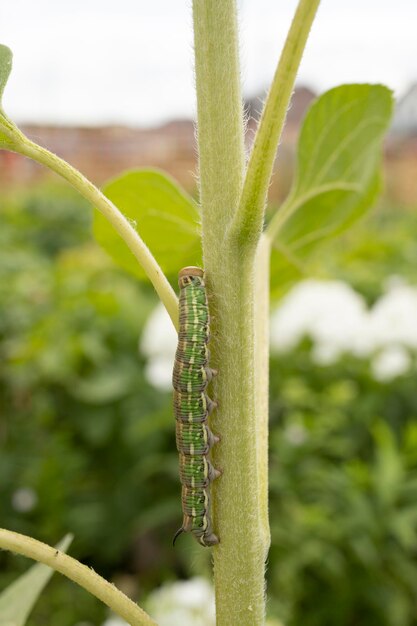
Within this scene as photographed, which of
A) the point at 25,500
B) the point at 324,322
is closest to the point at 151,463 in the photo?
the point at 25,500

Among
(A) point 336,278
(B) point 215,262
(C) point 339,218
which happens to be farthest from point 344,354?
(B) point 215,262

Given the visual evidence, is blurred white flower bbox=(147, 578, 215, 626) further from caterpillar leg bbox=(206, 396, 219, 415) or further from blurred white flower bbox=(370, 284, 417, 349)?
caterpillar leg bbox=(206, 396, 219, 415)

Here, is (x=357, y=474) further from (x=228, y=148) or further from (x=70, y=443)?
(x=228, y=148)

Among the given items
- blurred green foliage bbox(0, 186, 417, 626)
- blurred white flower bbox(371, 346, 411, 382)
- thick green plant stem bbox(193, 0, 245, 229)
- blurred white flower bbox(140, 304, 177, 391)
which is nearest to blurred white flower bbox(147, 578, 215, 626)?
blurred green foliage bbox(0, 186, 417, 626)

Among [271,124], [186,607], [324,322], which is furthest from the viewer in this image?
[324,322]

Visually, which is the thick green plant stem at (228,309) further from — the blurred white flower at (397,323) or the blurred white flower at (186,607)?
the blurred white flower at (397,323)

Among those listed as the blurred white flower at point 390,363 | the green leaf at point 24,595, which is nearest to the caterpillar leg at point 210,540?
the green leaf at point 24,595

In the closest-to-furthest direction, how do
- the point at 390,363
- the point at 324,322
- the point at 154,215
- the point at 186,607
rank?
the point at 154,215, the point at 186,607, the point at 390,363, the point at 324,322

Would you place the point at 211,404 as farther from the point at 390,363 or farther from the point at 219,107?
the point at 390,363
